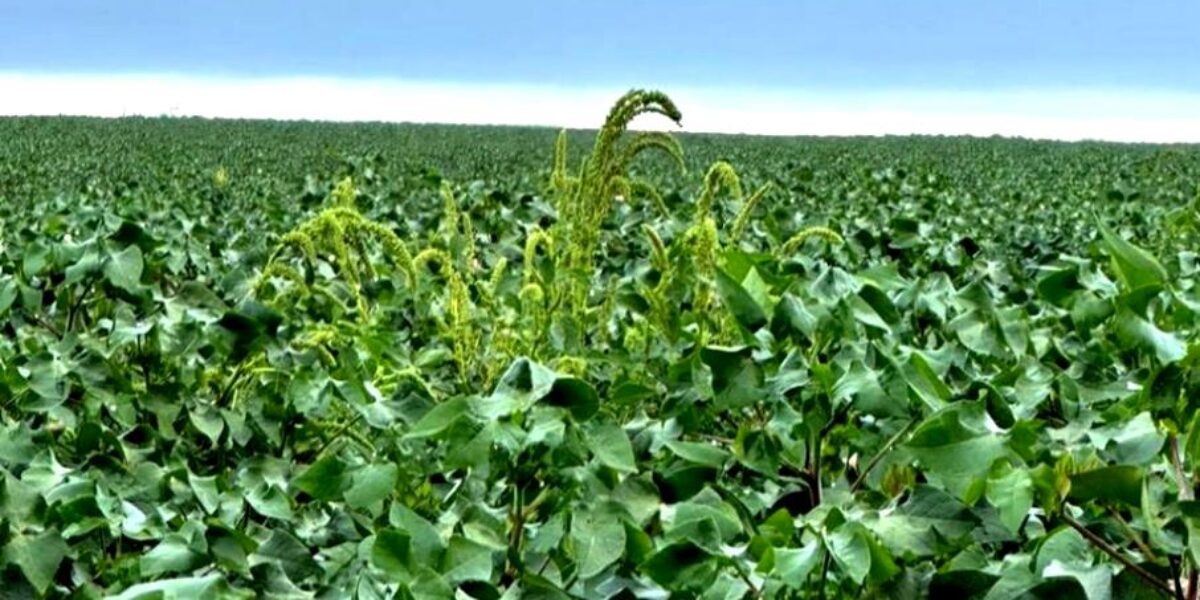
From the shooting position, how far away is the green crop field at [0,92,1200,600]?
1662 millimetres

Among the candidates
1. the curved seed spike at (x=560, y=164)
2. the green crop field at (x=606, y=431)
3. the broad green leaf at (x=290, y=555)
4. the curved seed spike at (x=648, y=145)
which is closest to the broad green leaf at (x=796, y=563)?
the green crop field at (x=606, y=431)

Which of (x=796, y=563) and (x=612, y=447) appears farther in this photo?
(x=612, y=447)

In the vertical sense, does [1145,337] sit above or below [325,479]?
above

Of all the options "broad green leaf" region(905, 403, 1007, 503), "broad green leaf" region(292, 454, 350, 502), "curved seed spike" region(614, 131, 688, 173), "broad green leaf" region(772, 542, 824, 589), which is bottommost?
"broad green leaf" region(292, 454, 350, 502)

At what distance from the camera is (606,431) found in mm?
1864

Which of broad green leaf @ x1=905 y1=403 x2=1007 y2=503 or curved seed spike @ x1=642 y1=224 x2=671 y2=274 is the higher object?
broad green leaf @ x1=905 y1=403 x2=1007 y2=503

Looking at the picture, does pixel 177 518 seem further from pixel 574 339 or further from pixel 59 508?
pixel 574 339

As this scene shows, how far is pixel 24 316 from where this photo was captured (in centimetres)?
332

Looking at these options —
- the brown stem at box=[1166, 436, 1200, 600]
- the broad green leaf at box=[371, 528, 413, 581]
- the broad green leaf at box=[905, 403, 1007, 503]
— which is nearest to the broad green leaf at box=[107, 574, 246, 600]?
the broad green leaf at box=[371, 528, 413, 581]

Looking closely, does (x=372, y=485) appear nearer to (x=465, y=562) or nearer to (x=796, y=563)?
(x=465, y=562)

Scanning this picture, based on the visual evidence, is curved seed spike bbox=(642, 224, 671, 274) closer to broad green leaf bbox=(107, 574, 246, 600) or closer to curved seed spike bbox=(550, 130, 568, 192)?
curved seed spike bbox=(550, 130, 568, 192)

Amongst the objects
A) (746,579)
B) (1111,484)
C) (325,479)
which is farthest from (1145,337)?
(325,479)

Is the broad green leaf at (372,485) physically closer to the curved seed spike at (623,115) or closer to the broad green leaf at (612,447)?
the broad green leaf at (612,447)

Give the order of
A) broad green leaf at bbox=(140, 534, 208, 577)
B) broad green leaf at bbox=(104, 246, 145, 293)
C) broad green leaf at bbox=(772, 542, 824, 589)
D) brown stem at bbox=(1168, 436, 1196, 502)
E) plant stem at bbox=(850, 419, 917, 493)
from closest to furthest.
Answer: broad green leaf at bbox=(772, 542, 824, 589) → brown stem at bbox=(1168, 436, 1196, 502) → broad green leaf at bbox=(140, 534, 208, 577) → plant stem at bbox=(850, 419, 917, 493) → broad green leaf at bbox=(104, 246, 145, 293)
